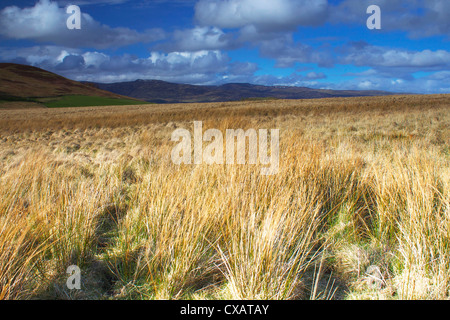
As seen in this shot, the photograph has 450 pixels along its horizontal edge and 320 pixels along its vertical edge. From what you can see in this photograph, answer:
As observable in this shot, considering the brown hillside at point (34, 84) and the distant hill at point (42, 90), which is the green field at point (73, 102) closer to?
the distant hill at point (42, 90)

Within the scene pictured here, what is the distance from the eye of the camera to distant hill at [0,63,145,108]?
60.9 metres

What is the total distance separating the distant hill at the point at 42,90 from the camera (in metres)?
60.9

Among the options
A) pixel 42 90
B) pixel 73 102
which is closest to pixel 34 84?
pixel 42 90

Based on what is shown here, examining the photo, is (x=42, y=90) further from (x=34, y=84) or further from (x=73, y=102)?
(x=73, y=102)

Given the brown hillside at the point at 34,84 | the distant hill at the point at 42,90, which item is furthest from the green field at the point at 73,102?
the brown hillside at the point at 34,84

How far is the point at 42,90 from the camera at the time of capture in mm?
74125

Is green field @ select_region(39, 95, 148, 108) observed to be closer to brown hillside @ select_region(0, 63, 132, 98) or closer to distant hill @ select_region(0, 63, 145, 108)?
distant hill @ select_region(0, 63, 145, 108)

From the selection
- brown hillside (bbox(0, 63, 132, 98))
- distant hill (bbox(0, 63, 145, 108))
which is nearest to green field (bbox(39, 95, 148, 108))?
distant hill (bbox(0, 63, 145, 108))

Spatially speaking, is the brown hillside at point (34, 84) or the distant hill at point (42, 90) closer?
the distant hill at point (42, 90)

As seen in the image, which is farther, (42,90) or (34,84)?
(34,84)
